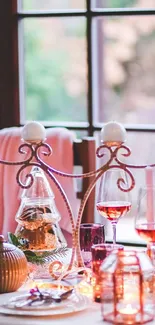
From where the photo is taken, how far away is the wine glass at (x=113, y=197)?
182cm

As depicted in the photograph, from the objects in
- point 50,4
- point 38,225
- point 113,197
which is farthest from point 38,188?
point 50,4

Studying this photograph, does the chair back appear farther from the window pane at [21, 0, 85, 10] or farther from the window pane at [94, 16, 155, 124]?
the window pane at [21, 0, 85, 10]

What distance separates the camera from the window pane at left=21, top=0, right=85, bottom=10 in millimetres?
2965

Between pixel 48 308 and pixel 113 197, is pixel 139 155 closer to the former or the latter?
pixel 113 197

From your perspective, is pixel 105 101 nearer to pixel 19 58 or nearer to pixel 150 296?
pixel 19 58

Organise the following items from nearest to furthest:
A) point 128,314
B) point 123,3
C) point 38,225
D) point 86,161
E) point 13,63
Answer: point 128,314
point 38,225
point 86,161
point 123,3
point 13,63

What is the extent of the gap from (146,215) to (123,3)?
4.38ft

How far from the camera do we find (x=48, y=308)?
1573mm

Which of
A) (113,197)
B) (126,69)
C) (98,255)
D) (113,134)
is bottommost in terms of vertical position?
(98,255)

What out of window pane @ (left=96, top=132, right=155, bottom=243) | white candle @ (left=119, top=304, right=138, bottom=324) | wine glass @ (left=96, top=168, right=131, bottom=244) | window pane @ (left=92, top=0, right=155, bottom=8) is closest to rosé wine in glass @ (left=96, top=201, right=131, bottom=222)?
wine glass @ (left=96, top=168, right=131, bottom=244)

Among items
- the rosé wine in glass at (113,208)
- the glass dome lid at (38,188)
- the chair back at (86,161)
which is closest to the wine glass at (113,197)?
the rosé wine in glass at (113,208)

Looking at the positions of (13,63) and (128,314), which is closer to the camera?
(128,314)

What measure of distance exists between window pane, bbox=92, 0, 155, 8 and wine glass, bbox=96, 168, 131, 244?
3.70 feet

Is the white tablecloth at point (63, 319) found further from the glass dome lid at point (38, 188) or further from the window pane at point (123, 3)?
the window pane at point (123, 3)
